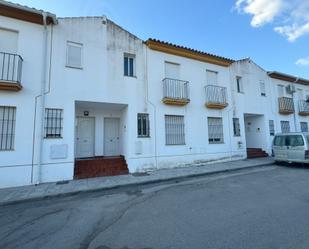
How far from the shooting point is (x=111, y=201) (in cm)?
618

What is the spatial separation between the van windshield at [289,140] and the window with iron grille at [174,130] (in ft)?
19.1

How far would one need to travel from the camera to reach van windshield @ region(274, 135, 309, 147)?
36.7ft

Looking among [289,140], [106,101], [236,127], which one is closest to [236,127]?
[236,127]

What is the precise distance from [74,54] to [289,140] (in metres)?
12.5

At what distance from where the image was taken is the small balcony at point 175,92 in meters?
11.3

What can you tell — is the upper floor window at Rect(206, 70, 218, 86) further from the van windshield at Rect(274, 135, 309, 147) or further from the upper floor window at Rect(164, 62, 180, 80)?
the van windshield at Rect(274, 135, 309, 147)

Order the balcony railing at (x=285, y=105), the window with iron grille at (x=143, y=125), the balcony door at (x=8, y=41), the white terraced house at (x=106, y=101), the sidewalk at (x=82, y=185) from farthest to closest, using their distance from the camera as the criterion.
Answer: the balcony railing at (x=285, y=105) → the window with iron grille at (x=143, y=125) → the balcony door at (x=8, y=41) → the white terraced house at (x=106, y=101) → the sidewalk at (x=82, y=185)

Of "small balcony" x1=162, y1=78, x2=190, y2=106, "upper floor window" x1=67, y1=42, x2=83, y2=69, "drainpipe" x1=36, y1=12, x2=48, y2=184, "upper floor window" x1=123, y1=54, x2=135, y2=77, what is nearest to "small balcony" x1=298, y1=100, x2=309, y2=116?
"small balcony" x1=162, y1=78, x2=190, y2=106

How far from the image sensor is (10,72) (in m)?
7.99

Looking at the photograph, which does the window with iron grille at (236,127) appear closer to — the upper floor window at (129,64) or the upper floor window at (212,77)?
the upper floor window at (212,77)

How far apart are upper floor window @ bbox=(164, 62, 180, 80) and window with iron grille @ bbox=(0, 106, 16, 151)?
7.86 metres

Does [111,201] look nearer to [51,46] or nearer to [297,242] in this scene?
[297,242]

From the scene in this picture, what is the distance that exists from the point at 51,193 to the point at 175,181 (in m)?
4.76

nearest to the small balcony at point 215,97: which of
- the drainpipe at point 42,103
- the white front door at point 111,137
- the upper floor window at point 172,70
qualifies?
the upper floor window at point 172,70
